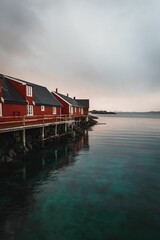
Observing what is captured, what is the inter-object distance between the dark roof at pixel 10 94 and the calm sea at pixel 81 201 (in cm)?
845

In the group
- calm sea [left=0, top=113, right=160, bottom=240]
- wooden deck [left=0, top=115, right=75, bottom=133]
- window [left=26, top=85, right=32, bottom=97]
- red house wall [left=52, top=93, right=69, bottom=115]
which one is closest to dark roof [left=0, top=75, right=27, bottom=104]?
window [left=26, top=85, right=32, bottom=97]

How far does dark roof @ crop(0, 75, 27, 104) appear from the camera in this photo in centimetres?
2356

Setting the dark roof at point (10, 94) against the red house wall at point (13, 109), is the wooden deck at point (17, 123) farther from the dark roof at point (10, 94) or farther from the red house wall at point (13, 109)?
the dark roof at point (10, 94)

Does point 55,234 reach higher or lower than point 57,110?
lower

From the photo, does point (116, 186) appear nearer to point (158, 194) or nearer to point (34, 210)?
point (158, 194)

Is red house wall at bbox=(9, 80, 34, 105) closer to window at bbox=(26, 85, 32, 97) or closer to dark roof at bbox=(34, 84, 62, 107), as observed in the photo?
window at bbox=(26, 85, 32, 97)

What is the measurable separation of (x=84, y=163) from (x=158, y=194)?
28.9 ft

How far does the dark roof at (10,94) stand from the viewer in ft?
77.3

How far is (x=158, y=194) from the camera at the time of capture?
1263 centimetres

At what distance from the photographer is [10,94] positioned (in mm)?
25312

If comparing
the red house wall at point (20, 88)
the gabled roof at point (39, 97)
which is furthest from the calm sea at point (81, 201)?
the gabled roof at point (39, 97)

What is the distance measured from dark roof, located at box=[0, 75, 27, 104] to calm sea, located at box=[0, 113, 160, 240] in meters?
8.45

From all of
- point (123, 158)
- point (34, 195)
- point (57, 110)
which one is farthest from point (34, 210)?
point (57, 110)

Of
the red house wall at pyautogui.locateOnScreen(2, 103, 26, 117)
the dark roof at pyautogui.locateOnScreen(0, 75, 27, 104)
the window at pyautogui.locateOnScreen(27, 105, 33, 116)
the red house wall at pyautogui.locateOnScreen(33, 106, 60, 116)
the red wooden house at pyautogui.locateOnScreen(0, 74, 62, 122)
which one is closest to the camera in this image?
the red house wall at pyautogui.locateOnScreen(2, 103, 26, 117)
